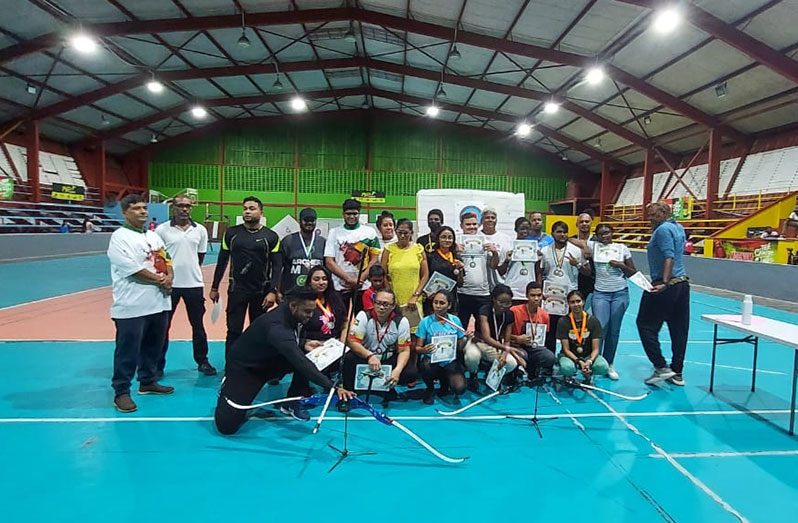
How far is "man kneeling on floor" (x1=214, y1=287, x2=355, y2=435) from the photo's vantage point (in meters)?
2.99

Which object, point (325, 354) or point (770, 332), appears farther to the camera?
point (770, 332)

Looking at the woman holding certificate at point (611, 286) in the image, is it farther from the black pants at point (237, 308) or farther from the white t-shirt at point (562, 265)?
the black pants at point (237, 308)

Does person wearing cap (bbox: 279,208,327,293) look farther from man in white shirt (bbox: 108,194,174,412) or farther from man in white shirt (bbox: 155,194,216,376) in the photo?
man in white shirt (bbox: 108,194,174,412)

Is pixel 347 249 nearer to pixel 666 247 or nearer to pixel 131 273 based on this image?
pixel 131 273

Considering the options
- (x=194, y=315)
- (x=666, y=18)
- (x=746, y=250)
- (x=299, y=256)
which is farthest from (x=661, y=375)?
(x=746, y=250)

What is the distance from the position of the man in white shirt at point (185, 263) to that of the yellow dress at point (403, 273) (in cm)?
183

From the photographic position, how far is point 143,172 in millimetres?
23062

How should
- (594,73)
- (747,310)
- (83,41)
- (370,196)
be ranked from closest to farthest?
(747,310), (83,41), (594,73), (370,196)

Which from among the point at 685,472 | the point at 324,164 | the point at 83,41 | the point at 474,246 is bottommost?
the point at 685,472

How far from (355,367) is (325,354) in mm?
614

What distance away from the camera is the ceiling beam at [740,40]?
9531mm

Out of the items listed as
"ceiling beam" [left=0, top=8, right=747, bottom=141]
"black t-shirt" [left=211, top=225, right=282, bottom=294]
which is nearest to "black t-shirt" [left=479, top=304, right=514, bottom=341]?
"black t-shirt" [left=211, top=225, right=282, bottom=294]

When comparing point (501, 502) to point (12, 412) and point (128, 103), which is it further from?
point (128, 103)

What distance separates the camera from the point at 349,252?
411 centimetres
